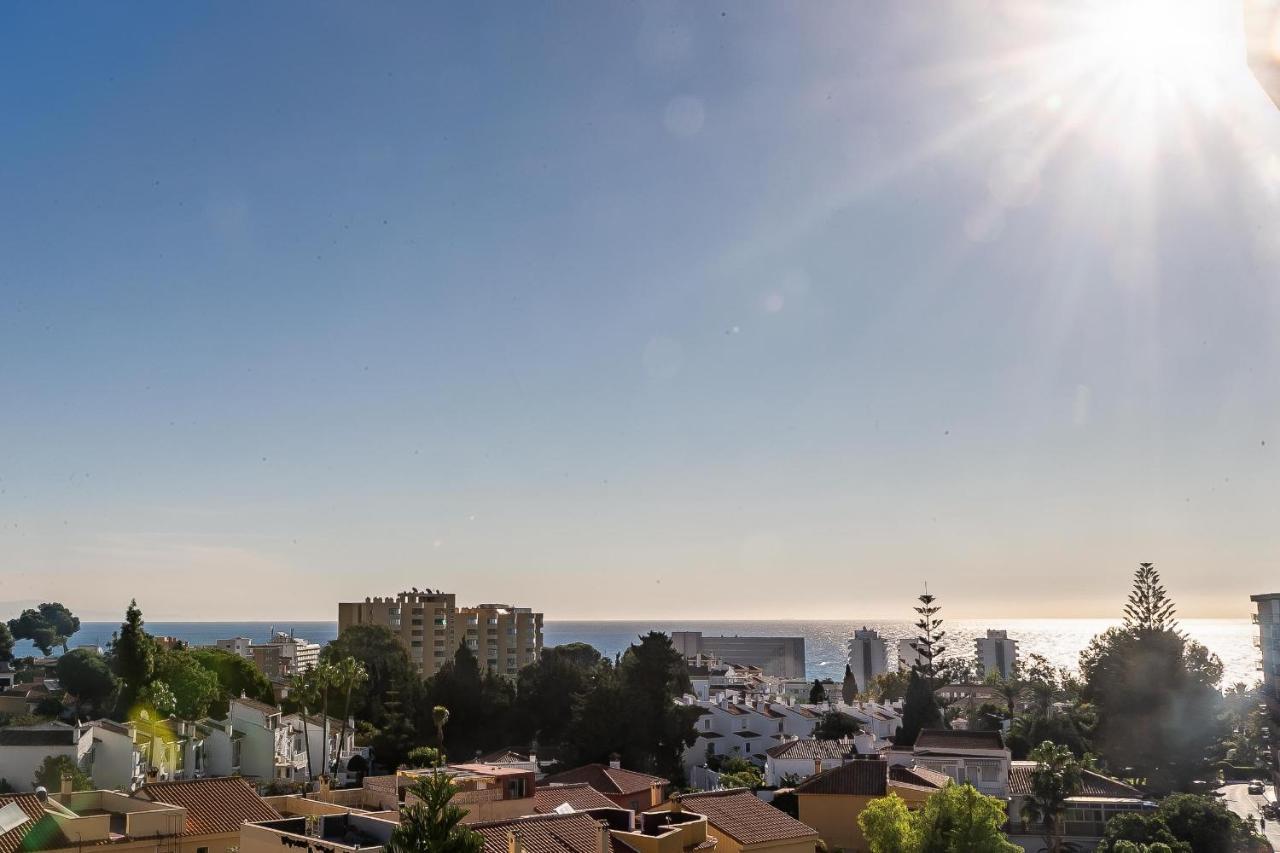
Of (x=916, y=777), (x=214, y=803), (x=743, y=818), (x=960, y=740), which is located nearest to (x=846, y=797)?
(x=916, y=777)

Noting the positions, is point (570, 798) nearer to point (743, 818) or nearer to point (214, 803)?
point (743, 818)

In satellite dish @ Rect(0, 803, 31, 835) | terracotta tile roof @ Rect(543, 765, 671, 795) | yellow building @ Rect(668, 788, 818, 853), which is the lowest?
terracotta tile roof @ Rect(543, 765, 671, 795)

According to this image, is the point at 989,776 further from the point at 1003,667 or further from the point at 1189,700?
the point at 1003,667

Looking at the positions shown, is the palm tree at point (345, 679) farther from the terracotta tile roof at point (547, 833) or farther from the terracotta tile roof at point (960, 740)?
the terracotta tile roof at point (547, 833)

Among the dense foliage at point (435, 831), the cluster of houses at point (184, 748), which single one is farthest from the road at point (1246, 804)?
the cluster of houses at point (184, 748)

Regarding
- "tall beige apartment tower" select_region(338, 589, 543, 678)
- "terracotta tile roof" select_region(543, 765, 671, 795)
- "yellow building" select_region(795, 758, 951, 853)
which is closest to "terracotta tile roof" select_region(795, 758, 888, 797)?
"yellow building" select_region(795, 758, 951, 853)

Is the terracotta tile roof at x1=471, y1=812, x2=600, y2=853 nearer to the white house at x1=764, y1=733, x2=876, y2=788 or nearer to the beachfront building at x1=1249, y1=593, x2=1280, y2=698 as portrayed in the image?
→ the white house at x1=764, y1=733, x2=876, y2=788
